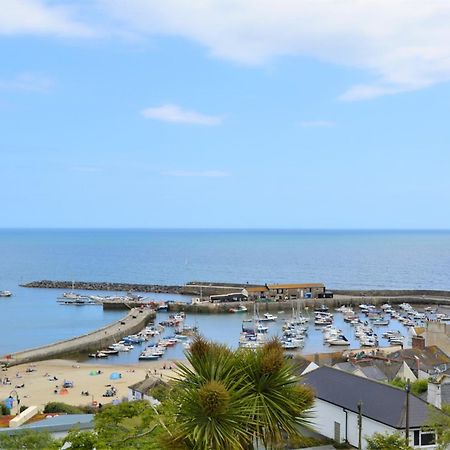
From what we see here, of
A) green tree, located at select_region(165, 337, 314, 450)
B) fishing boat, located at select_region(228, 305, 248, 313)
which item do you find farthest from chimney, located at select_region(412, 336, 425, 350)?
fishing boat, located at select_region(228, 305, 248, 313)

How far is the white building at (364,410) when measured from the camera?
1594 cm

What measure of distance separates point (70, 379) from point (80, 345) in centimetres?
1247

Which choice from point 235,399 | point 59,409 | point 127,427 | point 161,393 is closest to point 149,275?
point 59,409

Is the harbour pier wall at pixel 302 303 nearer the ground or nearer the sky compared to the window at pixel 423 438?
nearer the ground

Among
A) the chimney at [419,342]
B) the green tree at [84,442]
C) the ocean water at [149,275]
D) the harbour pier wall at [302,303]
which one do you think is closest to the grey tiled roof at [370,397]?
the green tree at [84,442]

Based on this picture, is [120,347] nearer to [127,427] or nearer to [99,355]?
[99,355]

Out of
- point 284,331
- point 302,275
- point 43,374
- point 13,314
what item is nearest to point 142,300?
point 13,314

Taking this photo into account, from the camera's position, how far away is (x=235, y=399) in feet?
27.2

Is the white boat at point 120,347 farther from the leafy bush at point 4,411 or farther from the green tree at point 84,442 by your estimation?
the green tree at point 84,442

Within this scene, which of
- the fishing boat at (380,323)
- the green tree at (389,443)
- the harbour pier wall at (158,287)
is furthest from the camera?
the harbour pier wall at (158,287)

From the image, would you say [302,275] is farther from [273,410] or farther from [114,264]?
[273,410]

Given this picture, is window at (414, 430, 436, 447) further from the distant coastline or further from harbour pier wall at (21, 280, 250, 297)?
harbour pier wall at (21, 280, 250, 297)

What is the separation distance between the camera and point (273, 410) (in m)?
8.55

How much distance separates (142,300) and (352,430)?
7152 cm
